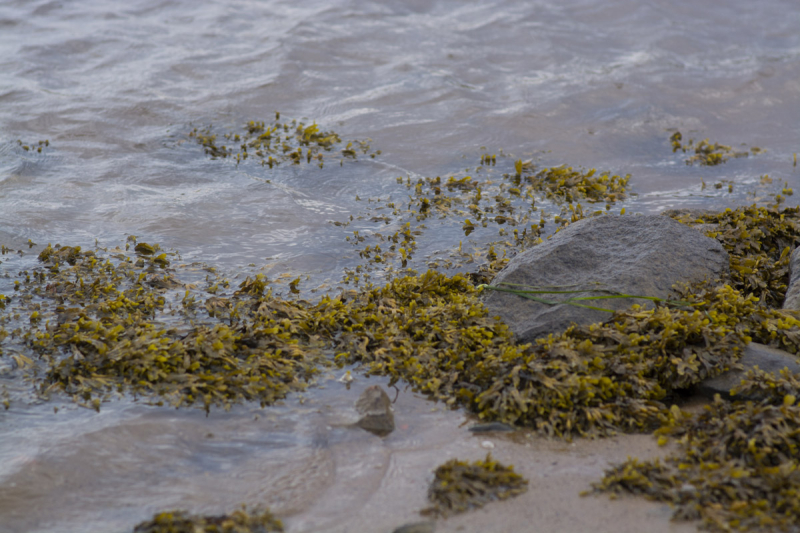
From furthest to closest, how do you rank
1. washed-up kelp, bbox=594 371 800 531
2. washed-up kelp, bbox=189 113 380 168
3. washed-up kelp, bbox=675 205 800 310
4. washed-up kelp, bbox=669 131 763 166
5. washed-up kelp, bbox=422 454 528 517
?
washed-up kelp, bbox=669 131 763 166 → washed-up kelp, bbox=189 113 380 168 → washed-up kelp, bbox=675 205 800 310 → washed-up kelp, bbox=422 454 528 517 → washed-up kelp, bbox=594 371 800 531

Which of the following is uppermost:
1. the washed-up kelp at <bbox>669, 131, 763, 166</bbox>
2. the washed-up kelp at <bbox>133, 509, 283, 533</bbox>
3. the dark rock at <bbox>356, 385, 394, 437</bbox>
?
the washed-up kelp at <bbox>669, 131, 763, 166</bbox>

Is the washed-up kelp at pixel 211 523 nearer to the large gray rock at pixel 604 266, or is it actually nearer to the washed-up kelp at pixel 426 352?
the washed-up kelp at pixel 426 352

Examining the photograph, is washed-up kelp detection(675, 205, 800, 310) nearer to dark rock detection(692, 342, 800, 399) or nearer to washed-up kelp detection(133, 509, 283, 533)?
dark rock detection(692, 342, 800, 399)

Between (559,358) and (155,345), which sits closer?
(559,358)

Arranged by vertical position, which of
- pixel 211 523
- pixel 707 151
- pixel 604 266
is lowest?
pixel 211 523

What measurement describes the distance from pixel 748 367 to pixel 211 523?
2761mm

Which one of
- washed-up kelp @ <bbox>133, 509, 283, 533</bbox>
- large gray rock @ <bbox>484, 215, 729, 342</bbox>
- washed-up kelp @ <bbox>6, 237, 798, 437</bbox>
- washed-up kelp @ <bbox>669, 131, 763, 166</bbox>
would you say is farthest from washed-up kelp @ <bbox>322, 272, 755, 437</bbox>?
washed-up kelp @ <bbox>669, 131, 763, 166</bbox>

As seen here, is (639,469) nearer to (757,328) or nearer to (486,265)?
(757,328)

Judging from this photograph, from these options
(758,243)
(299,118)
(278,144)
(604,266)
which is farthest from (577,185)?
(299,118)

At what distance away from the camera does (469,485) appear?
2934 millimetres

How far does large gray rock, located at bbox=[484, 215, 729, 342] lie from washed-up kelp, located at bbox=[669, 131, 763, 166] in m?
3.30

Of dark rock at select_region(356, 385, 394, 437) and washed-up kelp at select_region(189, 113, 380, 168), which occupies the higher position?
washed-up kelp at select_region(189, 113, 380, 168)

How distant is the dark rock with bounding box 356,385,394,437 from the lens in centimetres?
338

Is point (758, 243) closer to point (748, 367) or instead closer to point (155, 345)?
point (748, 367)
